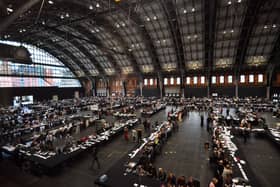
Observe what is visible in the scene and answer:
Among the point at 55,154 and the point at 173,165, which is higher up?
the point at 55,154

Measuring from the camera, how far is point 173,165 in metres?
7.66

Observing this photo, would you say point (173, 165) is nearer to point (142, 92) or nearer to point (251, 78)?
point (142, 92)

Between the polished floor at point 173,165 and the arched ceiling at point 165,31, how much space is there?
10.1 meters

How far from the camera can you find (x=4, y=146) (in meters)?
9.34

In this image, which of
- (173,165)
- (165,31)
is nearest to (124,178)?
(173,165)

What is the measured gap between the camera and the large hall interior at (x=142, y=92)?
716 cm

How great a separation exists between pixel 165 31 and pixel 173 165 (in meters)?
23.3

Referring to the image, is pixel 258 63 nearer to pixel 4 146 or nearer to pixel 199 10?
pixel 199 10

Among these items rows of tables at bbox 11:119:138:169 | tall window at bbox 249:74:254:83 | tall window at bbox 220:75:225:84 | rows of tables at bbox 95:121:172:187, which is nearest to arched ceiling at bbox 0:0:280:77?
tall window at bbox 249:74:254:83

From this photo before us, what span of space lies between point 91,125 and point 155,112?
389 inches

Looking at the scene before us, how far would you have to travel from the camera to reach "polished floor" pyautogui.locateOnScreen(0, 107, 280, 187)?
255 inches

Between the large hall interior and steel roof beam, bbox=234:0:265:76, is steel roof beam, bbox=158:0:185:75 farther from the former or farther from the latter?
steel roof beam, bbox=234:0:265:76

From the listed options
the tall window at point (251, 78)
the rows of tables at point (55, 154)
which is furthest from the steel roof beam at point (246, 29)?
the rows of tables at point (55, 154)

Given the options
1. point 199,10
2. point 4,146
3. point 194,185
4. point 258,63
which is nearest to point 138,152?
point 194,185
